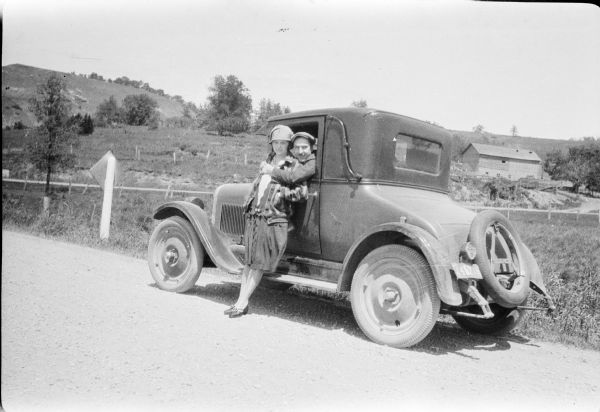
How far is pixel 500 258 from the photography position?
14.1ft

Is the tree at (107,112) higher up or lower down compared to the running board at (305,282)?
higher up

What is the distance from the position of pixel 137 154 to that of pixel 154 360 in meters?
27.5

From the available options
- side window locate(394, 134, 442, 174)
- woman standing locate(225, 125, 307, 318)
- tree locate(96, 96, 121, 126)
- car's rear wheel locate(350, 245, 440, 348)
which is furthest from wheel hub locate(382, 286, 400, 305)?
tree locate(96, 96, 121, 126)

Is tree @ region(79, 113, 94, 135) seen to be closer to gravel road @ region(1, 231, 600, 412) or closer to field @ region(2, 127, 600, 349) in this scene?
field @ region(2, 127, 600, 349)

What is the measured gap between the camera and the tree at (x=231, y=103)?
17.5m

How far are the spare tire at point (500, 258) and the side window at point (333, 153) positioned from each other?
1356 millimetres

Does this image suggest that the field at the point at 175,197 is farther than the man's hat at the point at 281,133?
Yes

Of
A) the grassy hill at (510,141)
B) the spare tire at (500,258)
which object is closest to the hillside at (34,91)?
the spare tire at (500,258)

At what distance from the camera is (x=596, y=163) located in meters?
13.8

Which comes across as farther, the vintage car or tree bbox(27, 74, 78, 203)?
tree bbox(27, 74, 78, 203)

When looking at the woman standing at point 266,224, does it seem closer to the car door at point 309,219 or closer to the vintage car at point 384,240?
the car door at point 309,219

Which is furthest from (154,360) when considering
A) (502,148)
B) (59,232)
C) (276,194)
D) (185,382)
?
(502,148)

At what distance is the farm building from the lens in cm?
5406

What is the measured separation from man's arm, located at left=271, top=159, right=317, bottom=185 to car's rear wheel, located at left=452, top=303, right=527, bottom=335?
6.55 ft
